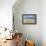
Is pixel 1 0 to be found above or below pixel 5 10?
above

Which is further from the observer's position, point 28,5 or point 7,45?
point 28,5

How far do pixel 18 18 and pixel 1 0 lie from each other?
1.48 metres

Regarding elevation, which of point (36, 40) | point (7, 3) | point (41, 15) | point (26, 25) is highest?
point (7, 3)

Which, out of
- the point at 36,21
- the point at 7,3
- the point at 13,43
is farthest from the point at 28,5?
the point at 13,43

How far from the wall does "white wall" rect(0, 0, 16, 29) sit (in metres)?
1.13

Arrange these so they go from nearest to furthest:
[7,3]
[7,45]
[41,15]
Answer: [7,45] < [7,3] < [41,15]

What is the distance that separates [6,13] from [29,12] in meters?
1.47

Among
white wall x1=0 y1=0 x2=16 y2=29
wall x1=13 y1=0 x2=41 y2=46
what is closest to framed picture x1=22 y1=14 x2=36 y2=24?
wall x1=13 y1=0 x2=41 y2=46

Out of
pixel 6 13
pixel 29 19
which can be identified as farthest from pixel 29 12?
pixel 6 13

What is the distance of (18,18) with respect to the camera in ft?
18.5

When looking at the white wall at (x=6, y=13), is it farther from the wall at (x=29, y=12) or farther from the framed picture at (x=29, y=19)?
the framed picture at (x=29, y=19)

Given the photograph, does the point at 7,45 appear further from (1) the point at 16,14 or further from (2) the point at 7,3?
(1) the point at 16,14

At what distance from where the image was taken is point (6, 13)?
4.47 metres

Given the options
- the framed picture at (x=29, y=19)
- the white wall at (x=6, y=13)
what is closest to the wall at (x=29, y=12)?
the framed picture at (x=29, y=19)
